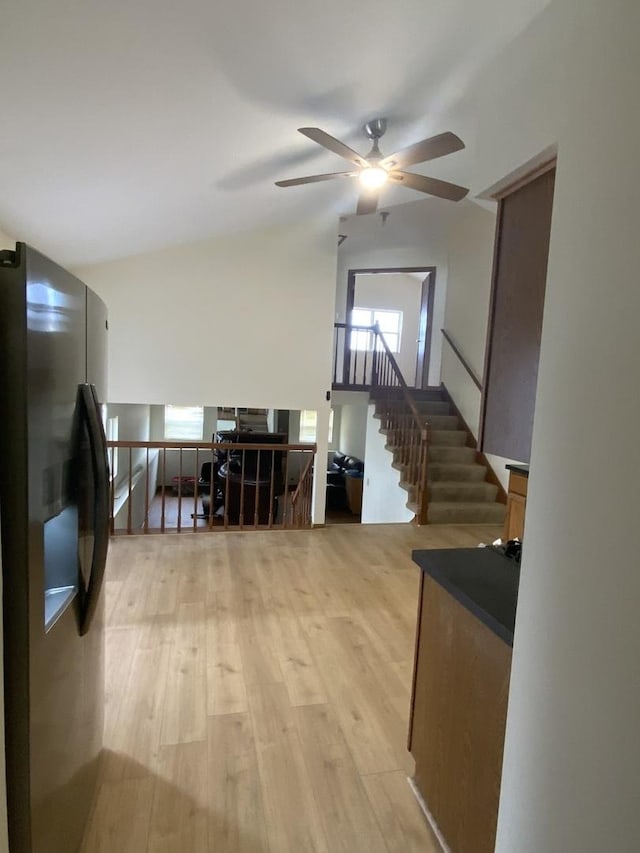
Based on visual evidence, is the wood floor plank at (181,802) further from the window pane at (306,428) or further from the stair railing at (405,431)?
the window pane at (306,428)

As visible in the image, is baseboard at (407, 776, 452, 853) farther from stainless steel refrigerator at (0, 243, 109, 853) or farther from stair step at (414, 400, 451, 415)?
stair step at (414, 400, 451, 415)

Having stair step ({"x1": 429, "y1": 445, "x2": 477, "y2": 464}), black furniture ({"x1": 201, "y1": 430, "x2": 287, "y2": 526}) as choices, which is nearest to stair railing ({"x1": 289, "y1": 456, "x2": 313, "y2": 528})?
black furniture ({"x1": 201, "y1": 430, "x2": 287, "y2": 526})

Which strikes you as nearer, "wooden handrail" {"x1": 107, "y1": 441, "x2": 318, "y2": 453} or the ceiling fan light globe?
the ceiling fan light globe

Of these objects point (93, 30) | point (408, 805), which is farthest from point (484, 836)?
point (93, 30)

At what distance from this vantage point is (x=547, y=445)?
2.79 feet

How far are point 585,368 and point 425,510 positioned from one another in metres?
4.38

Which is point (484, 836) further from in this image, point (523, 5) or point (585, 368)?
point (523, 5)

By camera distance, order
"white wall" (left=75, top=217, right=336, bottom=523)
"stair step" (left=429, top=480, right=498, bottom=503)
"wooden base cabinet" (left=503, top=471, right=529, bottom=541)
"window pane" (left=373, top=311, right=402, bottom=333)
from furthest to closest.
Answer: "window pane" (left=373, top=311, right=402, bottom=333) → "stair step" (left=429, top=480, right=498, bottom=503) → "white wall" (left=75, top=217, right=336, bottom=523) → "wooden base cabinet" (left=503, top=471, right=529, bottom=541)

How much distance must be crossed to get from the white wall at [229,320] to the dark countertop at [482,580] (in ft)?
10.1

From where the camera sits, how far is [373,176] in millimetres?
2723

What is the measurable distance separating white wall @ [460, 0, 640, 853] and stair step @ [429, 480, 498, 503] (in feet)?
14.2

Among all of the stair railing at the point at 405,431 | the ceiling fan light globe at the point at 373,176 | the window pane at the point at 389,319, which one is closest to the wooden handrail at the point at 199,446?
the stair railing at the point at 405,431

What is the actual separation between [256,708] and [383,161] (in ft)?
9.52

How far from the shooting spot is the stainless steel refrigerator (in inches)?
34.1
